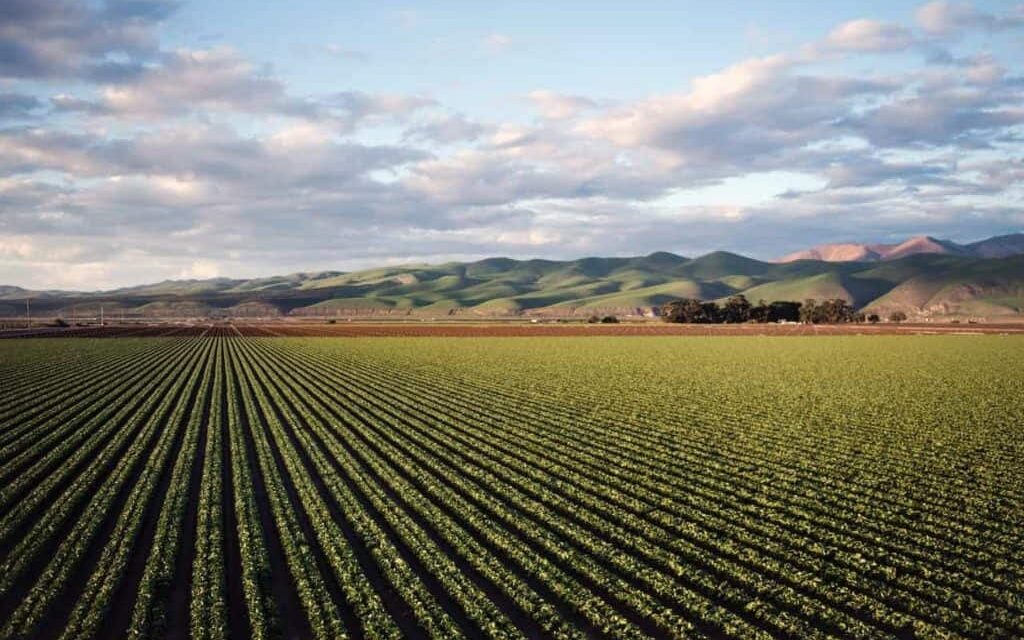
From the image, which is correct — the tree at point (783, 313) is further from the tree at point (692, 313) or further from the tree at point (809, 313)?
the tree at point (692, 313)

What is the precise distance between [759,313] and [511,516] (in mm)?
162708

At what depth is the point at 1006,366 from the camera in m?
61.0

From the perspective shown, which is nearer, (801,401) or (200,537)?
(200,537)

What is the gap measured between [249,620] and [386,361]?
57324 millimetres

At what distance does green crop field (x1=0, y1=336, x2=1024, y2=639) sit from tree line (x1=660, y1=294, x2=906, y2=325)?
12567 centimetres

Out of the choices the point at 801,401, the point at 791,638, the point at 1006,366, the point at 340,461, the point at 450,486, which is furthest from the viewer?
the point at 1006,366

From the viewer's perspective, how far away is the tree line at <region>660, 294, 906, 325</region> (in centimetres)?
16500

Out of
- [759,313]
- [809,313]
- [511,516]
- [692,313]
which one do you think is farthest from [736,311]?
[511,516]

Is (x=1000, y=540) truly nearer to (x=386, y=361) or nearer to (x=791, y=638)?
(x=791, y=638)

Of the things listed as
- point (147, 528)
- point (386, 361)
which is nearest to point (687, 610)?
point (147, 528)

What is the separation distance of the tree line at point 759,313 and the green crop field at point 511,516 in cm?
12567

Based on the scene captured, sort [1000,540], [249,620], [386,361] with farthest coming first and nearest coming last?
1. [386,361]
2. [1000,540]
3. [249,620]

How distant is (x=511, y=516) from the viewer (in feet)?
60.9

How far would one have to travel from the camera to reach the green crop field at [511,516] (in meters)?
13.2
